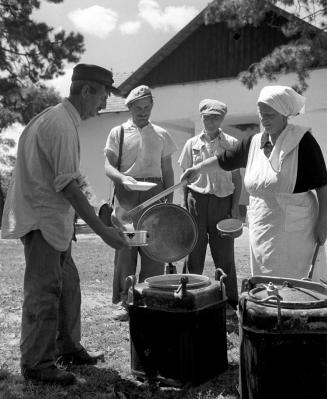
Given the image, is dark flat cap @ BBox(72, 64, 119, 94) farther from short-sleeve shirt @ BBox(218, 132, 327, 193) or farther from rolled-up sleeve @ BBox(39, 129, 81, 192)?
short-sleeve shirt @ BBox(218, 132, 327, 193)

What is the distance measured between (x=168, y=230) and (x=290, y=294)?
140cm

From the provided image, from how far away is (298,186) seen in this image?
132 inches

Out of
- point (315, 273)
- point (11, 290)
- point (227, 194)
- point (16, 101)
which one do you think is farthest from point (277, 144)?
point (16, 101)

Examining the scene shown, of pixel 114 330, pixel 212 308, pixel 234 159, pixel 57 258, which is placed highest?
pixel 234 159

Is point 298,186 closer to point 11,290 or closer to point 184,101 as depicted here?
point 11,290

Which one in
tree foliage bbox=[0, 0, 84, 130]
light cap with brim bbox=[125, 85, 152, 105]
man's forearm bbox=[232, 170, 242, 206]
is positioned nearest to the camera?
light cap with brim bbox=[125, 85, 152, 105]

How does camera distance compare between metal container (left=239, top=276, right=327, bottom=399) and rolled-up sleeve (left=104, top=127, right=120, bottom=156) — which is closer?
metal container (left=239, top=276, right=327, bottom=399)

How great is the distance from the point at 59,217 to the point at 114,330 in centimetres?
173

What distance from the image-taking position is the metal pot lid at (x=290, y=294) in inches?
103

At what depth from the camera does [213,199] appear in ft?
16.8

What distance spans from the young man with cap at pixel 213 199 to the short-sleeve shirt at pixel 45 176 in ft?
6.54

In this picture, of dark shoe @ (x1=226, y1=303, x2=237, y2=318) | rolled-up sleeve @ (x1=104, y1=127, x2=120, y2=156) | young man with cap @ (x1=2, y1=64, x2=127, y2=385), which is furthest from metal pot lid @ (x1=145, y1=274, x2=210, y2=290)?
rolled-up sleeve @ (x1=104, y1=127, x2=120, y2=156)

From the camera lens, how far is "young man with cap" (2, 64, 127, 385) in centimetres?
320

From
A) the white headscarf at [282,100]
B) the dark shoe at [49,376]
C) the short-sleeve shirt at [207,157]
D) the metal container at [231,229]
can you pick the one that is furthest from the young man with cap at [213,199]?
the dark shoe at [49,376]
